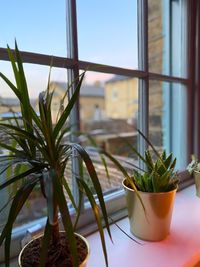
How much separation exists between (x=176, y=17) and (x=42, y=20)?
0.87m

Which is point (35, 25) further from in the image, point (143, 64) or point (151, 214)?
point (151, 214)

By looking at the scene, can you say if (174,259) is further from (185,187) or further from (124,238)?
(185,187)

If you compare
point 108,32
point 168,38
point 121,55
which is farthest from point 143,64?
point 168,38

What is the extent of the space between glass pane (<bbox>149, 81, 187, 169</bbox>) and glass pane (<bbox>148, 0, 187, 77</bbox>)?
100mm

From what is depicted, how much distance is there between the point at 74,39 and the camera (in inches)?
33.3

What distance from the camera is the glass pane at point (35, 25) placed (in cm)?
76

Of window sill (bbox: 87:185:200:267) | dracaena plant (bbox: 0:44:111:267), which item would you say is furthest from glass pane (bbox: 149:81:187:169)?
dracaena plant (bbox: 0:44:111:267)

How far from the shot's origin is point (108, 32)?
1238mm

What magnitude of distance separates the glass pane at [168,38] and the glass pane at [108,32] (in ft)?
0.64

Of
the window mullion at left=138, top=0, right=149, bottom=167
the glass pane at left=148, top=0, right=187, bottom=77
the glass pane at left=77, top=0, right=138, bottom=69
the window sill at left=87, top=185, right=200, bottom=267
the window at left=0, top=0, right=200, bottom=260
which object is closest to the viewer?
the window sill at left=87, top=185, right=200, bottom=267

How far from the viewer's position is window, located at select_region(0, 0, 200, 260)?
81cm

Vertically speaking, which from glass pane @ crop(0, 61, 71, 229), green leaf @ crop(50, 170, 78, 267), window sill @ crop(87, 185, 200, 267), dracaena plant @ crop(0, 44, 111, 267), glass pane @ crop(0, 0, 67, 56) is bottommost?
window sill @ crop(87, 185, 200, 267)

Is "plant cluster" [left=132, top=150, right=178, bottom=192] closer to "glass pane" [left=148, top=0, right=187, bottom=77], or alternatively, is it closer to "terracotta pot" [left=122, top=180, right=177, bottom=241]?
"terracotta pot" [left=122, top=180, right=177, bottom=241]

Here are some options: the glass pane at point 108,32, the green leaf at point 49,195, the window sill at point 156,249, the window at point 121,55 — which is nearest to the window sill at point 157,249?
the window sill at point 156,249
